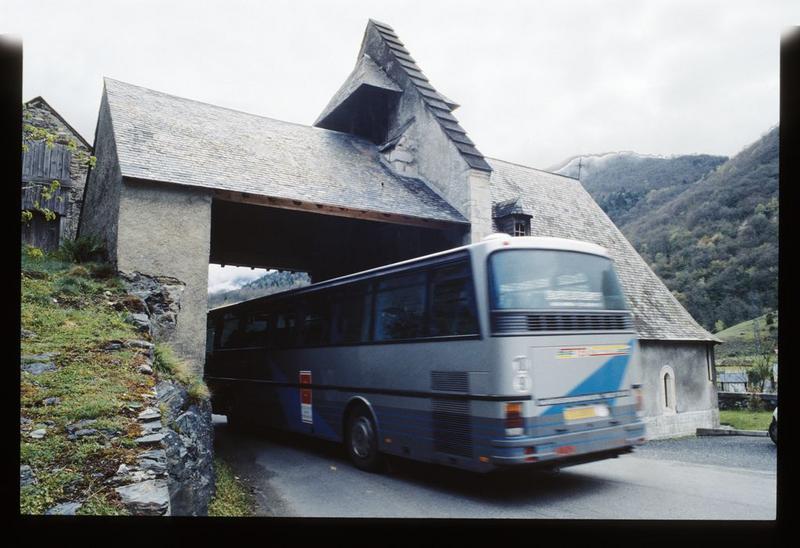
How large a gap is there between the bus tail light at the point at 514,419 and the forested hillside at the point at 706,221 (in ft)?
10.3

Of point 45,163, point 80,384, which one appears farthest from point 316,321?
point 45,163

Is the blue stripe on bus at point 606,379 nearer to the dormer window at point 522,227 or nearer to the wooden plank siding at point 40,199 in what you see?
the dormer window at point 522,227

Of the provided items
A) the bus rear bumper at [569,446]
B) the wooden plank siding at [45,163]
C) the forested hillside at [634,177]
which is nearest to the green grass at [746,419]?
the forested hillside at [634,177]

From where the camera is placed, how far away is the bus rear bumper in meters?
5.64

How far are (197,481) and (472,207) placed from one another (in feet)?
26.7

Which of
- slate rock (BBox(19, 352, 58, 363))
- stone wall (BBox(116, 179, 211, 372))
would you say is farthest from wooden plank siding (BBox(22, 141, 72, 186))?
slate rock (BBox(19, 352, 58, 363))

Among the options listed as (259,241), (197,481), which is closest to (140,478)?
(197,481)

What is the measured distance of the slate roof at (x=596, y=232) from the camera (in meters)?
15.4

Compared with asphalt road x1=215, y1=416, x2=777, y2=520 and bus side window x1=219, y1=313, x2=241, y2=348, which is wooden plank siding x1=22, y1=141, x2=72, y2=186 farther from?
asphalt road x1=215, y1=416, x2=777, y2=520

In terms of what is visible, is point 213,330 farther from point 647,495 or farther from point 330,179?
point 647,495

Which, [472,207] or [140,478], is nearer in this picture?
[140,478]

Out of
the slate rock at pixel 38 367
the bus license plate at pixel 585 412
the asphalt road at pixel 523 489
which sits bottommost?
the asphalt road at pixel 523 489

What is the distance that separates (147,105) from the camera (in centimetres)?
1182

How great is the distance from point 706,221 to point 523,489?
267 inches
